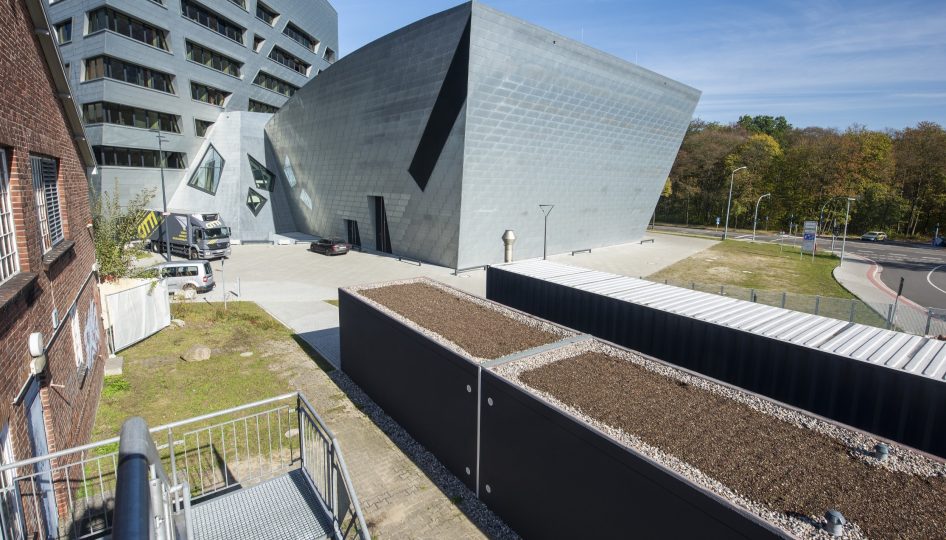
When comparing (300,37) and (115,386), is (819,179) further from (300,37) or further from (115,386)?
(115,386)

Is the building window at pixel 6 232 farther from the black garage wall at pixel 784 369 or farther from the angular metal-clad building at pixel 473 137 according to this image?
the angular metal-clad building at pixel 473 137

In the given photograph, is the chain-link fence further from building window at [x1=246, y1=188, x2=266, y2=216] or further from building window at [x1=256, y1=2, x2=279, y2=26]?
building window at [x1=256, y1=2, x2=279, y2=26]

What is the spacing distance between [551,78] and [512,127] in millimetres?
3669

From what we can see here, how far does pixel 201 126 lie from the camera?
131 feet

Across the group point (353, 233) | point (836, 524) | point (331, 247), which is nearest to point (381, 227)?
point (331, 247)

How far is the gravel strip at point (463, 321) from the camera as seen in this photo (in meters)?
8.80

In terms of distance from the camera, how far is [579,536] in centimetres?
588

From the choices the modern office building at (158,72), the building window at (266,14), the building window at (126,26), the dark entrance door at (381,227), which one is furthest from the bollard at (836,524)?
the building window at (266,14)

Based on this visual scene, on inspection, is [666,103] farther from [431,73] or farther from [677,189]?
[677,189]

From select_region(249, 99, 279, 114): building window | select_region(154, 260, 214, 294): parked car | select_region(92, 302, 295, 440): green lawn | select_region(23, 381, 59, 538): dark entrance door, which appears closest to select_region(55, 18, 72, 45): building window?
select_region(249, 99, 279, 114): building window

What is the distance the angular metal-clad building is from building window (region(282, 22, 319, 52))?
2001cm

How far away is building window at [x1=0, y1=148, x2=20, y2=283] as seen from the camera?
586 cm

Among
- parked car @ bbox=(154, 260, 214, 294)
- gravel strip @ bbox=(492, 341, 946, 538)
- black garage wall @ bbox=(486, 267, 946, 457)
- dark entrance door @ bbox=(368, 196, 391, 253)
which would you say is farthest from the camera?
dark entrance door @ bbox=(368, 196, 391, 253)

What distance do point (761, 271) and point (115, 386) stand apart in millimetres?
35813
